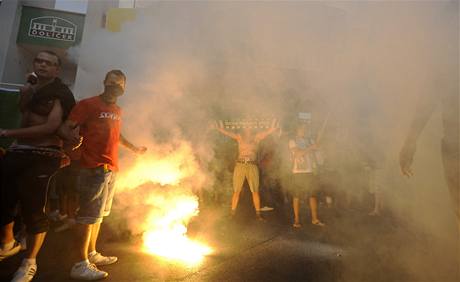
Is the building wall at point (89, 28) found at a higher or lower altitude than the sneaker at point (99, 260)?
higher

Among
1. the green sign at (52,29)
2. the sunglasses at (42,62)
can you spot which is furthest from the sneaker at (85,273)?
the green sign at (52,29)

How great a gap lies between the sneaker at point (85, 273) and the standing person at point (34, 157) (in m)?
0.24

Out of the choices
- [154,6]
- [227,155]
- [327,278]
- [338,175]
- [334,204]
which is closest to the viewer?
[327,278]

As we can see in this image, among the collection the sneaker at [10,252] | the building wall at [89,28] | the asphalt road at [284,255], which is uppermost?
the building wall at [89,28]

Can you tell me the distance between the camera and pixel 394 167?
10.7ft

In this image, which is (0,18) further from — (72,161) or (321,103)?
(321,103)

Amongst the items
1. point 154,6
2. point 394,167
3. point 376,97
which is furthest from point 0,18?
point 394,167

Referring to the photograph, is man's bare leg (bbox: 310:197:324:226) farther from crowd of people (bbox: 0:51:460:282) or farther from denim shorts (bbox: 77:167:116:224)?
denim shorts (bbox: 77:167:116:224)

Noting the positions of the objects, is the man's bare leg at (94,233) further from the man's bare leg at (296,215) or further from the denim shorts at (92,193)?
the man's bare leg at (296,215)

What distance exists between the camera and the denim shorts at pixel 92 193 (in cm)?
189

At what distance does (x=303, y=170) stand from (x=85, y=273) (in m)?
2.85

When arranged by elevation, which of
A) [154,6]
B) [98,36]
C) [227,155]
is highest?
[154,6]

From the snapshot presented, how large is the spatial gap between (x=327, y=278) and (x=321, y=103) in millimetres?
1730

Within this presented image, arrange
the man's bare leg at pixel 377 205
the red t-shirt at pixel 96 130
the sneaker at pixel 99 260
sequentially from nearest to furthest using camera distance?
1. the red t-shirt at pixel 96 130
2. the sneaker at pixel 99 260
3. the man's bare leg at pixel 377 205
